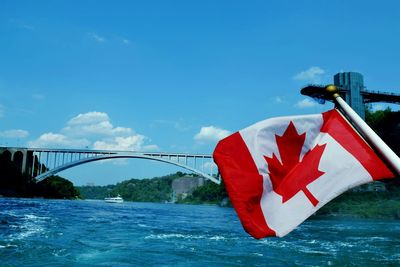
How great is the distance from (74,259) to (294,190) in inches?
344

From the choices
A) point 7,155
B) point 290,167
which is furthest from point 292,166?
point 7,155

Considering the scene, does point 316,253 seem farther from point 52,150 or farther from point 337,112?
point 52,150

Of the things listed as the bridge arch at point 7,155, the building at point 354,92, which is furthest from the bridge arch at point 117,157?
the building at point 354,92

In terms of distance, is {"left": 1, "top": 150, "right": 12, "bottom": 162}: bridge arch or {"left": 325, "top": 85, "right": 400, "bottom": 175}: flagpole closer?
{"left": 325, "top": 85, "right": 400, "bottom": 175}: flagpole

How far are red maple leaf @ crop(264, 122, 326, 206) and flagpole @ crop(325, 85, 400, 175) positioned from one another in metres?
0.34

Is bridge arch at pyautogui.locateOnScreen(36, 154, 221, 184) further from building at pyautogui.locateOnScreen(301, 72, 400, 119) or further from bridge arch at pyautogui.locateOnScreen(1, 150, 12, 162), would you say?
building at pyautogui.locateOnScreen(301, 72, 400, 119)

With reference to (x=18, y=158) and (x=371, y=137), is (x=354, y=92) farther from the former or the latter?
(x=18, y=158)

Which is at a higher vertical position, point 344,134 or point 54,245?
point 344,134

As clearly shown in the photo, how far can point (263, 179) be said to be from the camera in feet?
10.0

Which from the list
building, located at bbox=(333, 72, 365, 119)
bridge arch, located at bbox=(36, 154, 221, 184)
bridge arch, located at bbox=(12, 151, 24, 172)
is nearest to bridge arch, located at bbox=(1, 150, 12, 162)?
bridge arch, located at bbox=(12, 151, 24, 172)

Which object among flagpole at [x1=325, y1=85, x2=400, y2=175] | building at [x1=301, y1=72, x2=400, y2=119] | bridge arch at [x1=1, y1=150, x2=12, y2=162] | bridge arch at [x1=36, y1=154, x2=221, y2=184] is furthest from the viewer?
bridge arch at [x1=1, y1=150, x2=12, y2=162]

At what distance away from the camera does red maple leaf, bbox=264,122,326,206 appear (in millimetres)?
2949

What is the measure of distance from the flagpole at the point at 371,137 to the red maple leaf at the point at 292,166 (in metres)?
0.34

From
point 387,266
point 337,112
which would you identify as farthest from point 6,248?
point 337,112
